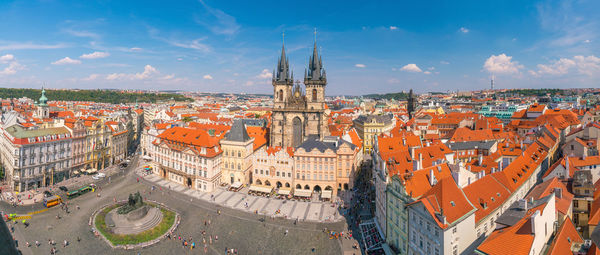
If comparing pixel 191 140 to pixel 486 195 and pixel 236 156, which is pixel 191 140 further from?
pixel 486 195

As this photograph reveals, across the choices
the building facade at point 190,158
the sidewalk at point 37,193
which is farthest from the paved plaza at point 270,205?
the sidewalk at point 37,193

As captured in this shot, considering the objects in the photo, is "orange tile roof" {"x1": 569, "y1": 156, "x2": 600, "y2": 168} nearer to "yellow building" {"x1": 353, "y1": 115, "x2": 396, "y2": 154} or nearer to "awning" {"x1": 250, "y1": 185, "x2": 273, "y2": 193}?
"awning" {"x1": 250, "y1": 185, "x2": 273, "y2": 193}

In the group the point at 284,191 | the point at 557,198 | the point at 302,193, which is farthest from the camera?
the point at 284,191

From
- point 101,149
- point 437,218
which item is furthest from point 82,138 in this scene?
point 437,218

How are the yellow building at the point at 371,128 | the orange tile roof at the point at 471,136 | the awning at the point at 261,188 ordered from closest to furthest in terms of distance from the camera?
the awning at the point at 261,188 → the orange tile roof at the point at 471,136 → the yellow building at the point at 371,128

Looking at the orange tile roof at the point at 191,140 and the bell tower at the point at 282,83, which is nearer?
the orange tile roof at the point at 191,140

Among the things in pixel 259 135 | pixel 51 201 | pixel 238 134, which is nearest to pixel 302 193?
pixel 238 134

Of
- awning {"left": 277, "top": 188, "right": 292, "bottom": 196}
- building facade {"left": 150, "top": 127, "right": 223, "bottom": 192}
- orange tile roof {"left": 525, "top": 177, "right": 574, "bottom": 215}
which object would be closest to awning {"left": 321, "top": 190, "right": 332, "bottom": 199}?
awning {"left": 277, "top": 188, "right": 292, "bottom": 196}

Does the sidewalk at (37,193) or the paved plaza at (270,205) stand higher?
the sidewalk at (37,193)

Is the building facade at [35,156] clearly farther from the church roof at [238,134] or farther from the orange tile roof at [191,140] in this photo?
the church roof at [238,134]
